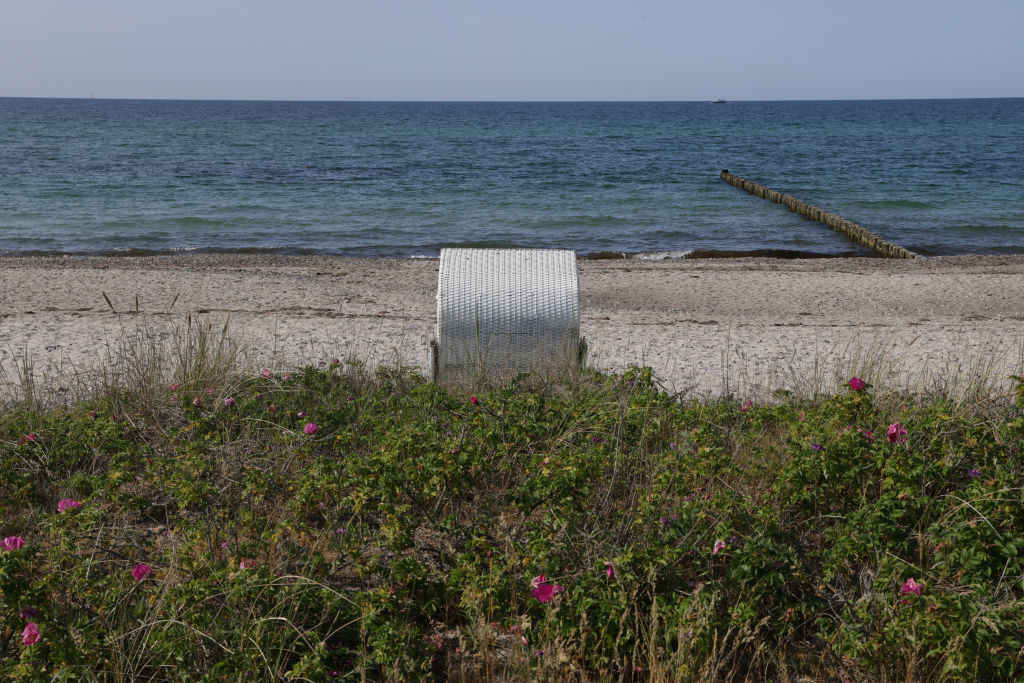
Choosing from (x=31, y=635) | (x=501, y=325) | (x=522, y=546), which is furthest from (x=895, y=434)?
(x=31, y=635)

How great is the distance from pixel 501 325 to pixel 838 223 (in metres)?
16.9

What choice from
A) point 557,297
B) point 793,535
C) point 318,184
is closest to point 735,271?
point 557,297

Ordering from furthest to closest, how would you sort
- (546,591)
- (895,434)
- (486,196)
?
(486,196) → (895,434) → (546,591)

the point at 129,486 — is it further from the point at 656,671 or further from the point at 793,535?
the point at 793,535

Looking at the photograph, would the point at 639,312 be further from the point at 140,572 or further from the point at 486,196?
the point at 486,196

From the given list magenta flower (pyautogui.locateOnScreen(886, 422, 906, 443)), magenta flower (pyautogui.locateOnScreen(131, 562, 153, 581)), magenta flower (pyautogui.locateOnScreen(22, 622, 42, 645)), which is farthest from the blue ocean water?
magenta flower (pyautogui.locateOnScreen(22, 622, 42, 645))

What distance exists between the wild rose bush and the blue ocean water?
13.5 metres

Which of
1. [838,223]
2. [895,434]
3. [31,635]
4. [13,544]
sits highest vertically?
[838,223]

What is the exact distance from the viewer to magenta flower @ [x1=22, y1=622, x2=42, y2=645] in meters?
2.48

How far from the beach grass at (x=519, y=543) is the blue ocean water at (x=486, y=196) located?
13.5 m

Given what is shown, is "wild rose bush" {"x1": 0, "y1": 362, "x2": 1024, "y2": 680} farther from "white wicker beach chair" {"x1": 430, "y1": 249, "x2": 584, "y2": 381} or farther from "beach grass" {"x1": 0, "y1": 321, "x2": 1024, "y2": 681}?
"white wicker beach chair" {"x1": 430, "y1": 249, "x2": 584, "y2": 381}

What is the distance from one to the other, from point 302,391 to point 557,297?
189 centimetres

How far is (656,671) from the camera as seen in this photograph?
2492 mm

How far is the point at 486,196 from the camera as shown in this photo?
86.4 feet
